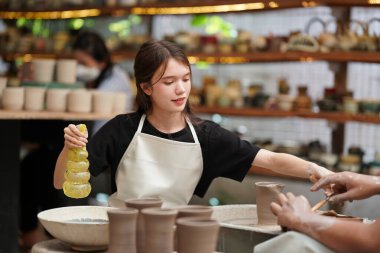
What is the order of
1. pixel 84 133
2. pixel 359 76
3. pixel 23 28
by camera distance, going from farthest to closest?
pixel 23 28, pixel 359 76, pixel 84 133

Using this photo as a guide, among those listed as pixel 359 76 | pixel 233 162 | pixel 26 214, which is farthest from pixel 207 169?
pixel 359 76

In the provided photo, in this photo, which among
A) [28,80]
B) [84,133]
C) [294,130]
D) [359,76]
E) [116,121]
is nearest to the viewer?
[84,133]

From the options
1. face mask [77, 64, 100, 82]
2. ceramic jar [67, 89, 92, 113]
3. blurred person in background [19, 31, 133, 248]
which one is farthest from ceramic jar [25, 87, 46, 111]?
face mask [77, 64, 100, 82]

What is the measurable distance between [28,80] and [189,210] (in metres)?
3.67

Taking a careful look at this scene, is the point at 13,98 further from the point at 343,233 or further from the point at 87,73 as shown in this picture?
the point at 343,233

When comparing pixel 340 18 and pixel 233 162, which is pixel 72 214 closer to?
pixel 233 162

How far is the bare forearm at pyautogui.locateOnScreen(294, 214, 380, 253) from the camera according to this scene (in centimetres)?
255

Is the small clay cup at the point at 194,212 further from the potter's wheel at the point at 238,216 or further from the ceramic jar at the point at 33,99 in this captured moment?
the ceramic jar at the point at 33,99

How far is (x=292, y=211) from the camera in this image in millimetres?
2697

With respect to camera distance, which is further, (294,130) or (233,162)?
(294,130)

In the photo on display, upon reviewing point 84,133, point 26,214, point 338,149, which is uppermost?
point 84,133

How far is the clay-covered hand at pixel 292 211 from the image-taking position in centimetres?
266

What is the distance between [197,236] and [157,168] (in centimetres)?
94

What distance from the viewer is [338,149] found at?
6867 mm
